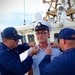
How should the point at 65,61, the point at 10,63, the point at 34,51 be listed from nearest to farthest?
the point at 65,61, the point at 10,63, the point at 34,51

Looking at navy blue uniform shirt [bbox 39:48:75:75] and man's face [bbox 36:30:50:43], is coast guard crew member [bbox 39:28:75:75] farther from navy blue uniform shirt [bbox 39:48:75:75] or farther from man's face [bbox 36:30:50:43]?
man's face [bbox 36:30:50:43]

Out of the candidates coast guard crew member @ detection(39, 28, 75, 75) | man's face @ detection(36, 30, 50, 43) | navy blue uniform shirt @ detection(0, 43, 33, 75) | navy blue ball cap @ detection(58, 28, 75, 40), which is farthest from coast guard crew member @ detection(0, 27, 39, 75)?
navy blue ball cap @ detection(58, 28, 75, 40)

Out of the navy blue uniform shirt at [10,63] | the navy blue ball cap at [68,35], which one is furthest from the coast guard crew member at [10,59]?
the navy blue ball cap at [68,35]

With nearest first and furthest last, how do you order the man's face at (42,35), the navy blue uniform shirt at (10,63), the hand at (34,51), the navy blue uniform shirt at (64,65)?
the navy blue uniform shirt at (64,65) < the navy blue uniform shirt at (10,63) < the hand at (34,51) < the man's face at (42,35)

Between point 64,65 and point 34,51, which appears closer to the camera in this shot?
point 64,65

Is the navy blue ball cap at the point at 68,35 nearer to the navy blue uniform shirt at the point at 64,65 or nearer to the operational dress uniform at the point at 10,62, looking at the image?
the navy blue uniform shirt at the point at 64,65

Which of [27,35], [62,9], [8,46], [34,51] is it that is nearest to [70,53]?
[34,51]

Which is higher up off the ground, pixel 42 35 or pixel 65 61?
pixel 42 35

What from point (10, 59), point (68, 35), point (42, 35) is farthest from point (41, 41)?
point (68, 35)

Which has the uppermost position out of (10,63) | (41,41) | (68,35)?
(68,35)

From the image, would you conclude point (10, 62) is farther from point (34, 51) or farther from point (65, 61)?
point (65, 61)

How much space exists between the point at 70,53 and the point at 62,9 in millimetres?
3110

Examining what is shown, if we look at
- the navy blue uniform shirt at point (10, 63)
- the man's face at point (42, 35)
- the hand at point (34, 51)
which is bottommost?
the navy blue uniform shirt at point (10, 63)

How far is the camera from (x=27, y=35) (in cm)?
437
